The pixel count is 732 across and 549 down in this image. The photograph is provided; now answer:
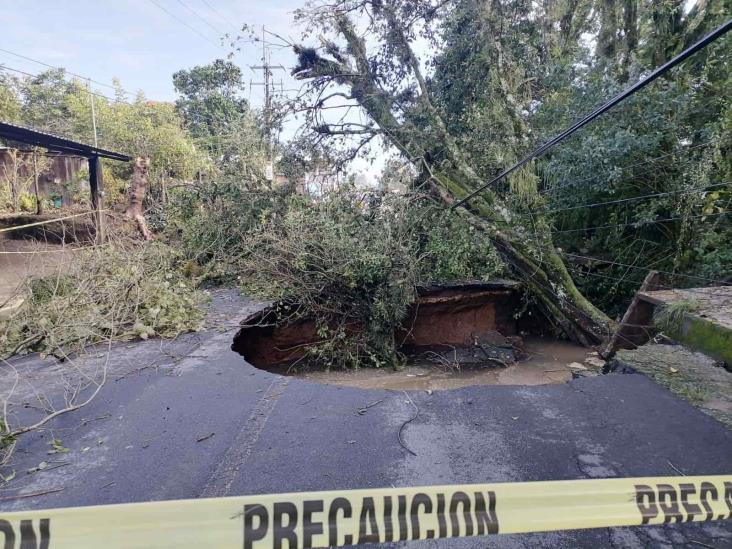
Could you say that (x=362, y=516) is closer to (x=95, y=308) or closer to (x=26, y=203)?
(x=95, y=308)

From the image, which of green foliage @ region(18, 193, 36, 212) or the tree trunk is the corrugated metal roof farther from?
green foliage @ region(18, 193, 36, 212)

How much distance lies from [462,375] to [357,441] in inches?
163

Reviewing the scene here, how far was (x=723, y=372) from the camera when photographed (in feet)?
12.4

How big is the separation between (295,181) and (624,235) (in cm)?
608

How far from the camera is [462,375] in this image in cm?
670

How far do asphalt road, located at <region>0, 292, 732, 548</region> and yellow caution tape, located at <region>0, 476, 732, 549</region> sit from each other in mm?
541

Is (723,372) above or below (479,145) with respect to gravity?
below

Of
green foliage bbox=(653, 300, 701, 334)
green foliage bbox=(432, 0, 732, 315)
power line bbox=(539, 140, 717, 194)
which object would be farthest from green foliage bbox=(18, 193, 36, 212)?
green foliage bbox=(653, 300, 701, 334)

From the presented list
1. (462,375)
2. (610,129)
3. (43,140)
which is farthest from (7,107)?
(610,129)

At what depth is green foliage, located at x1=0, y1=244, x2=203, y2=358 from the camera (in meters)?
4.77

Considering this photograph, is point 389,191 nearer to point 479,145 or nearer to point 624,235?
point 479,145

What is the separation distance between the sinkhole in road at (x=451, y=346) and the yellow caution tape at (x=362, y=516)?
4.36 m

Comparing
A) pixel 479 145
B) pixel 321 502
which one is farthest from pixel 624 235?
pixel 321 502

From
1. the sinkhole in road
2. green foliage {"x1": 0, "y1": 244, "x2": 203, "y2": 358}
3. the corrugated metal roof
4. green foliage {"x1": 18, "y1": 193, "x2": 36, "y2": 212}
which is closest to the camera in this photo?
green foliage {"x1": 0, "y1": 244, "x2": 203, "y2": 358}
